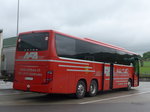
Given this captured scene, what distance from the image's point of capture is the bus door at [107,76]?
48.9 feet

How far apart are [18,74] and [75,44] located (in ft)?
11.1

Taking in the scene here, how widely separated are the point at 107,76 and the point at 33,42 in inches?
242

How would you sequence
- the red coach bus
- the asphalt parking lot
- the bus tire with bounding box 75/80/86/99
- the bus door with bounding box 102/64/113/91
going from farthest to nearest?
the bus door with bounding box 102/64/113/91, the bus tire with bounding box 75/80/86/99, the red coach bus, the asphalt parking lot

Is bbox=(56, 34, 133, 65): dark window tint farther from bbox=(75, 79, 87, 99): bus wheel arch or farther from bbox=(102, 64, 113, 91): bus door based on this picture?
bbox=(75, 79, 87, 99): bus wheel arch

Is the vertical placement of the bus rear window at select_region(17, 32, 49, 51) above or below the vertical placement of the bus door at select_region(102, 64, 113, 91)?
above

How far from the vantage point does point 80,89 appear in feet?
40.9

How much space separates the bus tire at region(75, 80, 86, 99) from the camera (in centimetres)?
1222

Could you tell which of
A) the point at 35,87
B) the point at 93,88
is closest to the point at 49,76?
the point at 35,87

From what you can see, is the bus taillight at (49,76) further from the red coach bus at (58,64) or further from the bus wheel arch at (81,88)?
the bus wheel arch at (81,88)

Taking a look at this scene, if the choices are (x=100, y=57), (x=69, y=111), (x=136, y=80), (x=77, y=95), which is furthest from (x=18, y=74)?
(x=136, y=80)

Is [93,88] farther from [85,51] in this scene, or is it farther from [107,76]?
[85,51]

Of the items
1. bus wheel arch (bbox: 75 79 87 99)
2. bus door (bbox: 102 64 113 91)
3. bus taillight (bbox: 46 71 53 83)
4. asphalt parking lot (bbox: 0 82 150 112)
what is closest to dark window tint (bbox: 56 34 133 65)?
bus door (bbox: 102 64 113 91)

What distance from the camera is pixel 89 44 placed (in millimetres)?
13508

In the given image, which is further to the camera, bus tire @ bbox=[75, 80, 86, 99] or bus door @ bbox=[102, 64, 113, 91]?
bus door @ bbox=[102, 64, 113, 91]
